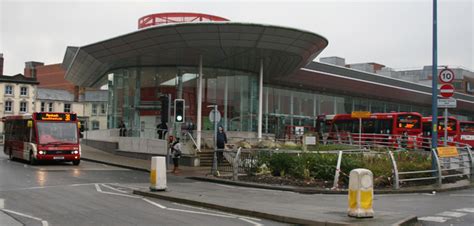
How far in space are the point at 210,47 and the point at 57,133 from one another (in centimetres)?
981

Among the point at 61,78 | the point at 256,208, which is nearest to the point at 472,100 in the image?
the point at 256,208

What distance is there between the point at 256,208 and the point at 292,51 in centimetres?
2103

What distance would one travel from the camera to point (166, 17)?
118ft

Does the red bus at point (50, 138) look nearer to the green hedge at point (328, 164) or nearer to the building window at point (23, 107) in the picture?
the green hedge at point (328, 164)

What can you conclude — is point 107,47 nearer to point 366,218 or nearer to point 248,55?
point 248,55

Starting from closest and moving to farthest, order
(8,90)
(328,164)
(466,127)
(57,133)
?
(328,164)
(57,133)
(466,127)
(8,90)

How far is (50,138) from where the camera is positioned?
86.0 feet

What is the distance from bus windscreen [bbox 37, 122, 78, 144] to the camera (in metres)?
26.1

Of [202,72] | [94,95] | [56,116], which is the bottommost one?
[56,116]

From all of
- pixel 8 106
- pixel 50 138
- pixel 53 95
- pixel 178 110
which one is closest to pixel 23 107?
pixel 8 106

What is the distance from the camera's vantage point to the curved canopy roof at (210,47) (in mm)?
27891

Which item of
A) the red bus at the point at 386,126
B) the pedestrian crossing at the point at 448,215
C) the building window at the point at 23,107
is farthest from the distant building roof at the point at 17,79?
the pedestrian crossing at the point at 448,215

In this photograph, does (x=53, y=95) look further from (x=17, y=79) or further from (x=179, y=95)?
(x=179, y=95)

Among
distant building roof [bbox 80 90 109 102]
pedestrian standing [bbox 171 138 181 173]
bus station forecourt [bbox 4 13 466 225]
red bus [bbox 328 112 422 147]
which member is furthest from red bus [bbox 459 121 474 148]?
distant building roof [bbox 80 90 109 102]
